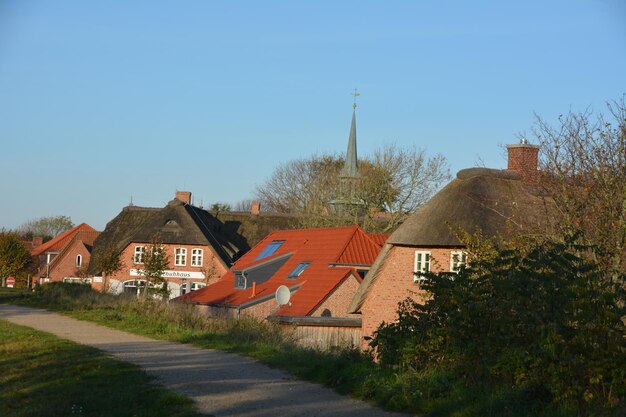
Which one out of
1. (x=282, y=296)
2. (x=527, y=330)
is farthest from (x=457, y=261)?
(x=282, y=296)

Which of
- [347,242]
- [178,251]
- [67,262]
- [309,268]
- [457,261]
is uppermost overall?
[178,251]

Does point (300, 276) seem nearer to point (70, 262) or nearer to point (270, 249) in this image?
point (270, 249)

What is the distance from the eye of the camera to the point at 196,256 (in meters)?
68.4

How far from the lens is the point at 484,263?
38.8ft

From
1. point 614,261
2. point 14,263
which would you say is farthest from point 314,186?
point 614,261

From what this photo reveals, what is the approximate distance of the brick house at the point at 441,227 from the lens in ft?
103

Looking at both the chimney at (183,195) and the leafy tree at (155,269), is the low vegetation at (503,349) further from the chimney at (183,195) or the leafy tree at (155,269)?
the chimney at (183,195)

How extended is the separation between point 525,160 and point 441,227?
4.31 m

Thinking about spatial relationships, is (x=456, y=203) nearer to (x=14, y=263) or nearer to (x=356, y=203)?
(x=356, y=203)

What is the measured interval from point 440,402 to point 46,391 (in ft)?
19.3

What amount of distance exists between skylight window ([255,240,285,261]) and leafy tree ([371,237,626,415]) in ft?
123

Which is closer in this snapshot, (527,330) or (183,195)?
(527,330)

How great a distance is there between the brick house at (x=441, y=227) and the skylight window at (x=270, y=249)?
50.6 feet

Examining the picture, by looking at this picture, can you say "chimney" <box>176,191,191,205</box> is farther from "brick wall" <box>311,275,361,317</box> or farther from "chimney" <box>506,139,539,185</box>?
"chimney" <box>506,139,539,185</box>
